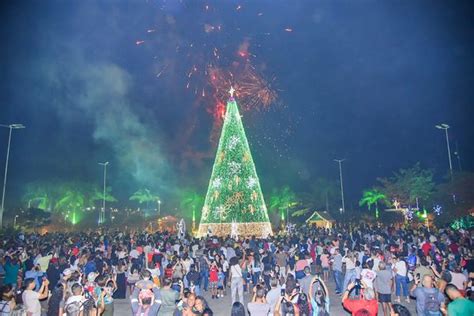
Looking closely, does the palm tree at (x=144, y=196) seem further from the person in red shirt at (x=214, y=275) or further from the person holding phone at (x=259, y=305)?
the person holding phone at (x=259, y=305)

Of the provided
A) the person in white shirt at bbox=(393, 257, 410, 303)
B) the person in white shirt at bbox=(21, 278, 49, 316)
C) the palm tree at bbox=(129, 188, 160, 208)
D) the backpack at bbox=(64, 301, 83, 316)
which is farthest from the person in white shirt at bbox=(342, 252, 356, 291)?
the palm tree at bbox=(129, 188, 160, 208)

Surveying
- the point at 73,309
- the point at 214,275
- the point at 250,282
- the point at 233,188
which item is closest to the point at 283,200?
the point at 233,188

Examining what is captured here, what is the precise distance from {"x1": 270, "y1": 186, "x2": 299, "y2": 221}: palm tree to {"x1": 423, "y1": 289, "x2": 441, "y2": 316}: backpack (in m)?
65.5

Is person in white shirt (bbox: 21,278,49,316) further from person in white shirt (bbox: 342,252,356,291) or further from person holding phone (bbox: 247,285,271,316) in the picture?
person in white shirt (bbox: 342,252,356,291)

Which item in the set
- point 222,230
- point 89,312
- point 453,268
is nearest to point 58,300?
point 89,312

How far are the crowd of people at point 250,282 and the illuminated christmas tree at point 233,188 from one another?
930cm

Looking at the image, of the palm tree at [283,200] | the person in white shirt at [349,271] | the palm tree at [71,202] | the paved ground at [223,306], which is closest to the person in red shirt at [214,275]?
the paved ground at [223,306]

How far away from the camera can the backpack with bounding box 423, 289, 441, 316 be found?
7.85 m

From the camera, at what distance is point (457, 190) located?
36781 millimetres

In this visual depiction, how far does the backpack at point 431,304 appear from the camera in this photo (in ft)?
25.8

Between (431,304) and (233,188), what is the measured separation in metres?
22.8

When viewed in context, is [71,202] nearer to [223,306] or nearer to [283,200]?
[283,200]

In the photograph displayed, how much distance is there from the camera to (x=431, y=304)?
7902 mm

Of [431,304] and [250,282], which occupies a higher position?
[431,304]
